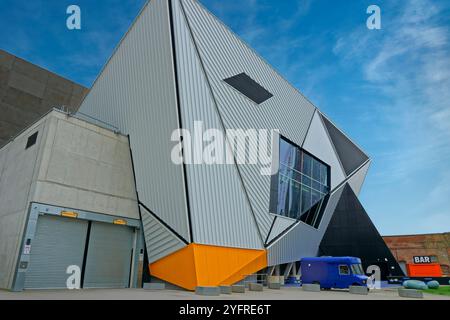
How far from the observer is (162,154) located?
68.7 ft

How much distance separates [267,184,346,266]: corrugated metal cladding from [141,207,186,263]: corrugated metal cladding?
26.1 ft

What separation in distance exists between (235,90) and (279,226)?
36.2 feet

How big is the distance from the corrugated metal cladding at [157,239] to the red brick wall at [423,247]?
4446cm

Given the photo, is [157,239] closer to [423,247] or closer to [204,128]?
[204,128]

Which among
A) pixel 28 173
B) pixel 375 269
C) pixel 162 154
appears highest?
pixel 162 154

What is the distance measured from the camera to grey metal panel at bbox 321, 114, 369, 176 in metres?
37.8

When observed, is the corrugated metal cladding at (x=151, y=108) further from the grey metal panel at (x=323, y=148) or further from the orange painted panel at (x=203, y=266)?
the grey metal panel at (x=323, y=148)

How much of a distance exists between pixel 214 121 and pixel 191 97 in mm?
2297

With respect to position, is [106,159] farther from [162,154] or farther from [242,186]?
[242,186]

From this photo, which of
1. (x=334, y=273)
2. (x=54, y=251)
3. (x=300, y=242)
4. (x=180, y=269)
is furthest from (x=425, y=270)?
(x=54, y=251)

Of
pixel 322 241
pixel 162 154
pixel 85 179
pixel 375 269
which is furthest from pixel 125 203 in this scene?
pixel 375 269

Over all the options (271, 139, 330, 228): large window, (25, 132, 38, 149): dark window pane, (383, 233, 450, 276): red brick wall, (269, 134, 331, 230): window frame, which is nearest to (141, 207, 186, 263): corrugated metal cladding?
(25, 132, 38, 149): dark window pane

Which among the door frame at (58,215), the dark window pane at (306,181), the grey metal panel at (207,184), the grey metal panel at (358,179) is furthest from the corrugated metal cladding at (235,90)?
the grey metal panel at (358,179)

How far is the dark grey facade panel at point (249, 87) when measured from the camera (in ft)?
81.1
